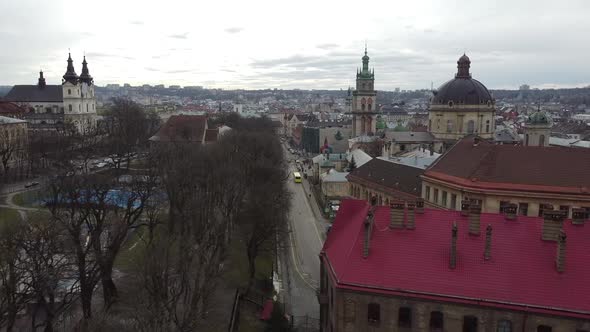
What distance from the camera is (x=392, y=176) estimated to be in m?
55.4

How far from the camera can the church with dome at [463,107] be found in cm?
8956

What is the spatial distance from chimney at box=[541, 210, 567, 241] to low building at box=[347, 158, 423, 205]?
22.4 meters

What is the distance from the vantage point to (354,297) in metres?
25.7

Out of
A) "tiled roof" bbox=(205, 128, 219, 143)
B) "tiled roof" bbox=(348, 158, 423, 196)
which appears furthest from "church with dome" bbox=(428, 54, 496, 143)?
"tiled roof" bbox=(205, 128, 219, 143)

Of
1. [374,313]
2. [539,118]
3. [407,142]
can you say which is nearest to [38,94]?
[407,142]

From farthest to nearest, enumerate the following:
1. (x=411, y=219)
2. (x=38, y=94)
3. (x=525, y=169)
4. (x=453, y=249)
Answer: (x=38, y=94) → (x=525, y=169) → (x=411, y=219) → (x=453, y=249)

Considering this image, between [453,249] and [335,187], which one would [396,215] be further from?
[335,187]

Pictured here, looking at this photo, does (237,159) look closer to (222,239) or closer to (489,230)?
(222,239)

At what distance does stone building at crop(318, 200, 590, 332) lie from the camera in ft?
77.1

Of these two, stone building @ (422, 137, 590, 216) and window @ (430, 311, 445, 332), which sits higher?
stone building @ (422, 137, 590, 216)

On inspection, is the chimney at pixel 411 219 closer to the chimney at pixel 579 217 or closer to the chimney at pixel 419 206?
the chimney at pixel 419 206

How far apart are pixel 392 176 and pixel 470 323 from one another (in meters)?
31.9

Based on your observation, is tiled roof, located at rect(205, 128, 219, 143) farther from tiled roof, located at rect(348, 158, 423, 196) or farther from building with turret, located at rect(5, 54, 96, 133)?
building with turret, located at rect(5, 54, 96, 133)

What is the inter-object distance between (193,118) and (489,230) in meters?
78.2
